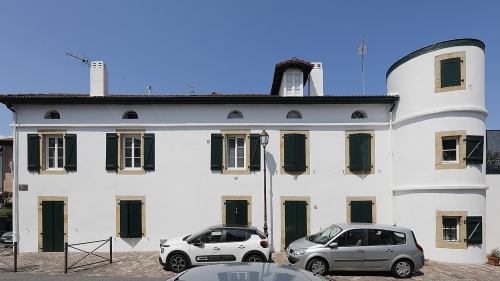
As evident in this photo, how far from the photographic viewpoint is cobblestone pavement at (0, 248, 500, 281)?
7914 mm

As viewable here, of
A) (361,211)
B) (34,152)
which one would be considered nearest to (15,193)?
(34,152)

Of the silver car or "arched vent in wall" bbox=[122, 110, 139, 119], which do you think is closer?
the silver car

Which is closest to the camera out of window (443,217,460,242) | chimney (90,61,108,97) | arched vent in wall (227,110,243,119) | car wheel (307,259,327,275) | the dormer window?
car wheel (307,259,327,275)

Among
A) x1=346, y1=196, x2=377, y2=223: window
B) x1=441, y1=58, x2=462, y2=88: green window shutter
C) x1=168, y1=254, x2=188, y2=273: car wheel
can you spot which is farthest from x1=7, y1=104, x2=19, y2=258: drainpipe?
x1=441, y1=58, x2=462, y2=88: green window shutter

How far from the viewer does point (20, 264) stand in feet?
29.5

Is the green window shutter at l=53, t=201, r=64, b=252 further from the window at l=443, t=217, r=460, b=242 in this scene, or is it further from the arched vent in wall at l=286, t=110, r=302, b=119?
the window at l=443, t=217, r=460, b=242

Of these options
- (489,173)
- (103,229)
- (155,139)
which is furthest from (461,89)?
(103,229)

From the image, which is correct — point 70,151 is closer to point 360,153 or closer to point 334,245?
point 334,245

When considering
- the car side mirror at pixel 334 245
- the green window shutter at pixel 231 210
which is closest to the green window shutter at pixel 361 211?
the car side mirror at pixel 334 245

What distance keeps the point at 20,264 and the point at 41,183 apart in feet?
10.5

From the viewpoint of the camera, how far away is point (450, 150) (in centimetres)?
963

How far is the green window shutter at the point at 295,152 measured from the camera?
10.9 meters

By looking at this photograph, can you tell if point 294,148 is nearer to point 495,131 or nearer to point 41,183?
point 495,131

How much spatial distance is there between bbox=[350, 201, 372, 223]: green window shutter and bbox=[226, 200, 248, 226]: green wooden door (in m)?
4.48
